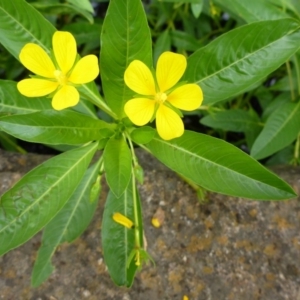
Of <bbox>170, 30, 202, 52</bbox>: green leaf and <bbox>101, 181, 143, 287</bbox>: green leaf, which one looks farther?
<bbox>170, 30, 202, 52</bbox>: green leaf

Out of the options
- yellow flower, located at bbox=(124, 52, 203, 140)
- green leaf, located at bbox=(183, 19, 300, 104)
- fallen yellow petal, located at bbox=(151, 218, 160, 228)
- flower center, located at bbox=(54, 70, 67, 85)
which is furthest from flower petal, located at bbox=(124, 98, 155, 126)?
fallen yellow petal, located at bbox=(151, 218, 160, 228)

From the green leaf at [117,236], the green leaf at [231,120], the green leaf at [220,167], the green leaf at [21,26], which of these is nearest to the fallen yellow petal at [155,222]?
the green leaf at [117,236]

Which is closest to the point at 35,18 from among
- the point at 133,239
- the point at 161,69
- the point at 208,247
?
the point at 161,69

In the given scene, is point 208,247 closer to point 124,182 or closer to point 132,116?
point 124,182

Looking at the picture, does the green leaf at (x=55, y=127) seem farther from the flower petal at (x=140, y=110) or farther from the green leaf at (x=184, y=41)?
the green leaf at (x=184, y=41)

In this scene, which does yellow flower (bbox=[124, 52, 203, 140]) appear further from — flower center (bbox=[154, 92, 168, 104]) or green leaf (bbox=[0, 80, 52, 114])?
green leaf (bbox=[0, 80, 52, 114])

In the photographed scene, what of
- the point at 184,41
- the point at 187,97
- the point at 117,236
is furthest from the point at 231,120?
the point at 187,97
